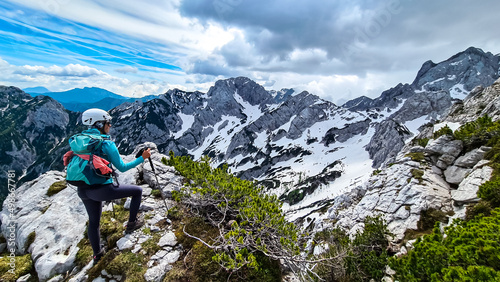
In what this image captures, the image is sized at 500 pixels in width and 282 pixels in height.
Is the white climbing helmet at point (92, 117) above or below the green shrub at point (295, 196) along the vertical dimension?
above

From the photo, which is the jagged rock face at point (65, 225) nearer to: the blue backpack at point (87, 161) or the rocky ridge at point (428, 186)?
the blue backpack at point (87, 161)

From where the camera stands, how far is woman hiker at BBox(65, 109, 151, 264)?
21.5 feet

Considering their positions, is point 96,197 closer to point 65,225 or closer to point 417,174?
point 65,225

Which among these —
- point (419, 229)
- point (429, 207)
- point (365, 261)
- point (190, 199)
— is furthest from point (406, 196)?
point (190, 199)

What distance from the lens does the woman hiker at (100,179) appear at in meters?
6.56

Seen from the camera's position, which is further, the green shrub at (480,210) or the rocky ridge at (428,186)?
the rocky ridge at (428,186)

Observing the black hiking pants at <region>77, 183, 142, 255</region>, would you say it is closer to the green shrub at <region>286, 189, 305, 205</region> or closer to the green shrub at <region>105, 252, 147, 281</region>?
the green shrub at <region>105, 252, 147, 281</region>

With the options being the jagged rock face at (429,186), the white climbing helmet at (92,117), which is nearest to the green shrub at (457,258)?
the jagged rock face at (429,186)

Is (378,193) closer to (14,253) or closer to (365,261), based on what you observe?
(365,261)

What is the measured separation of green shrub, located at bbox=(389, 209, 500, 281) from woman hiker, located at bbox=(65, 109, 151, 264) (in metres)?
8.13

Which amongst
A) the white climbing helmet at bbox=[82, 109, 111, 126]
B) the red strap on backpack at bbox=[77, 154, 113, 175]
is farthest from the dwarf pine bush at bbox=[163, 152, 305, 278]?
the white climbing helmet at bbox=[82, 109, 111, 126]

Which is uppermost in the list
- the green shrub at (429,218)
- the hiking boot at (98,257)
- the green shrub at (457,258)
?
the green shrub at (457,258)

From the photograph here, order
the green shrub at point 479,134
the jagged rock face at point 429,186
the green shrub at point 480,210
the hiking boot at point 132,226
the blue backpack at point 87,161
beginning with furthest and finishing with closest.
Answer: the green shrub at point 479,134 < the jagged rock face at point 429,186 < the green shrub at point 480,210 < the hiking boot at point 132,226 < the blue backpack at point 87,161

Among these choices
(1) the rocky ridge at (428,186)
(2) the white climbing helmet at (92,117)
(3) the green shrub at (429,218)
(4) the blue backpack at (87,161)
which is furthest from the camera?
(1) the rocky ridge at (428,186)
